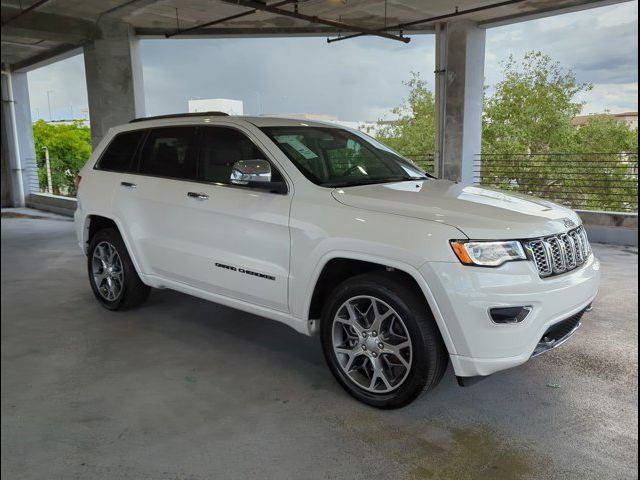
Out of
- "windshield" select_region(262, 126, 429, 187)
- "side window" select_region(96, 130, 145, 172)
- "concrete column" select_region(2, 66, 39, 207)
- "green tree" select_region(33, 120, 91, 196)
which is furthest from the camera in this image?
"green tree" select_region(33, 120, 91, 196)

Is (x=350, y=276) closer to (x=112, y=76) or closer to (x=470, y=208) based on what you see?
(x=470, y=208)

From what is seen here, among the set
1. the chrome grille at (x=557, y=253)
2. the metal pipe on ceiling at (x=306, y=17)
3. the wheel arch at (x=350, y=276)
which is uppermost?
the metal pipe on ceiling at (x=306, y=17)

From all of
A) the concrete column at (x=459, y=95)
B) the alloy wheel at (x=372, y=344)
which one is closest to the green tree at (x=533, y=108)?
the concrete column at (x=459, y=95)

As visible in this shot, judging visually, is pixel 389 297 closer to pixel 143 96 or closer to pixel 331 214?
pixel 331 214

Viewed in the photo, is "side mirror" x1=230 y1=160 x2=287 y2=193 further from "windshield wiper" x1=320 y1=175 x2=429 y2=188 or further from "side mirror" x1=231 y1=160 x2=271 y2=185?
"windshield wiper" x1=320 y1=175 x2=429 y2=188

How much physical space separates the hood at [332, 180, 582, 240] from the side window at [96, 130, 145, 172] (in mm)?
2226

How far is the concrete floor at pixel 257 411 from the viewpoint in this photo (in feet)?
7.79

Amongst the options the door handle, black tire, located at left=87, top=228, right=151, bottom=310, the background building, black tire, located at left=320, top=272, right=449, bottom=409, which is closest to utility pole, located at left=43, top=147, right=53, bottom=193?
the background building

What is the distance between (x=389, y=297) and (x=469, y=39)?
27.4ft

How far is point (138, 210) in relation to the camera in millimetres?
4328

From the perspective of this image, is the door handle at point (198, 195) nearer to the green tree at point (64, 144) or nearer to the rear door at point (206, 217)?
the rear door at point (206, 217)

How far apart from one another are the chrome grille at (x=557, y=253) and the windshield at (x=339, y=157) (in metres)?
1.20

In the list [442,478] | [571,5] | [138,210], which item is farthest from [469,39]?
[442,478]

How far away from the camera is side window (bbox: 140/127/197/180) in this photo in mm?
4105
